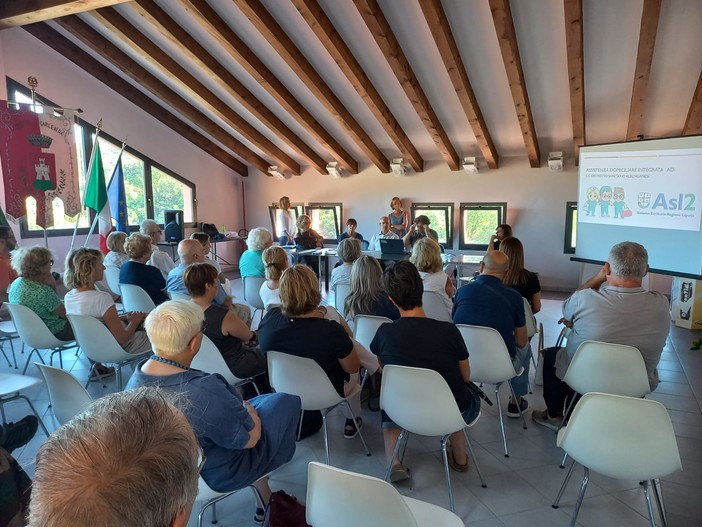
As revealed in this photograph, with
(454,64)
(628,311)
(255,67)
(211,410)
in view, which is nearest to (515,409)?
(628,311)

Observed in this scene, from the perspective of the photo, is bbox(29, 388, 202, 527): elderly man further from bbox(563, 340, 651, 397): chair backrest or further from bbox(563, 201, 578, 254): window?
bbox(563, 201, 578, 254): window

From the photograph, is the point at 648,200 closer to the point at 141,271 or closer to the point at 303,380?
the point at 303,380

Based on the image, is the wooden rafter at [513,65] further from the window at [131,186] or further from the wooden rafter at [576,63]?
the window at [131,186]

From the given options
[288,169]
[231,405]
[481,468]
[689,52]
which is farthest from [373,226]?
[231,405]

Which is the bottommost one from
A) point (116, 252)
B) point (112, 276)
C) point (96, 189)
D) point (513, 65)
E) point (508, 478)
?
point (508, 478)

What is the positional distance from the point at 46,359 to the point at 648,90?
7.63 metres

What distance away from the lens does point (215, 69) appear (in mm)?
6363

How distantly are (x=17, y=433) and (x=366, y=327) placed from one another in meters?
2.03

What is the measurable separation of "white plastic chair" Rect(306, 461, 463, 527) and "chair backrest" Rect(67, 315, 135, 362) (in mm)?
2272

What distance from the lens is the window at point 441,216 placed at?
8.88 metres

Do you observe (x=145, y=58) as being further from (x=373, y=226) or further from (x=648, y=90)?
(x=648, y=90)

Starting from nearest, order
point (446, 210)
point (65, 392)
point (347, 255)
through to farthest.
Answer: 1. point (65, 392)
2. point (347, 255)
3. point (446, 210)

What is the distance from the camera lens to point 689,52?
15.7 ft

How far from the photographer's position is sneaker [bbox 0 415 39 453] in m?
2.10
